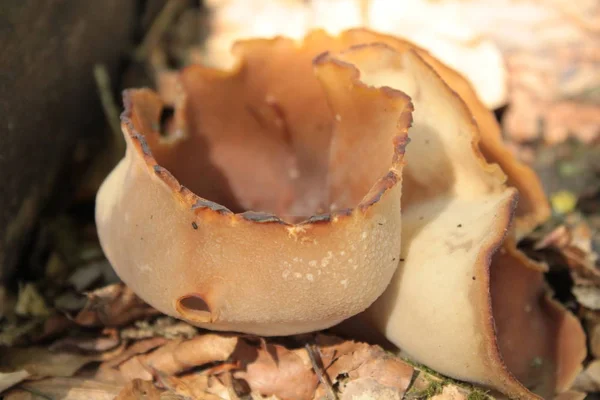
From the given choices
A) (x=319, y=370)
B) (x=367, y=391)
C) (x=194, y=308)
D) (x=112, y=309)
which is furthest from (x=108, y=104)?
(x=367, y=391)

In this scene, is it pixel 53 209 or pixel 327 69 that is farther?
pixel 53 209

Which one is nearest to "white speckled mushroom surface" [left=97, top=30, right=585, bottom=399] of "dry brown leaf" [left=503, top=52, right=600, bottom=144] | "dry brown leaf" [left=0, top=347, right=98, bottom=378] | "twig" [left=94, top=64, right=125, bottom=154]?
"dry brown leaf" [left=0, top=347, right=98, bottom=378]

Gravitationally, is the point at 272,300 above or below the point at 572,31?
below

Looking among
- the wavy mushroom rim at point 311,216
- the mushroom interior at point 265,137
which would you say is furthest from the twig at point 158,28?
the wavy mushroom rim at point 311,216

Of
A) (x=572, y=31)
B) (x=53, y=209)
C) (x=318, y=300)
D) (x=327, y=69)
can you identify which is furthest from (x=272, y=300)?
(x=572, y=31)

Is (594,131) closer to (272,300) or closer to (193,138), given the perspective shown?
(193,138)

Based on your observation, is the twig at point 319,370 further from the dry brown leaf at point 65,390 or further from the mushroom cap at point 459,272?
the dry brown leaf at point 65,390

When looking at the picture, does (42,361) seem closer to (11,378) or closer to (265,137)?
(11,378)
